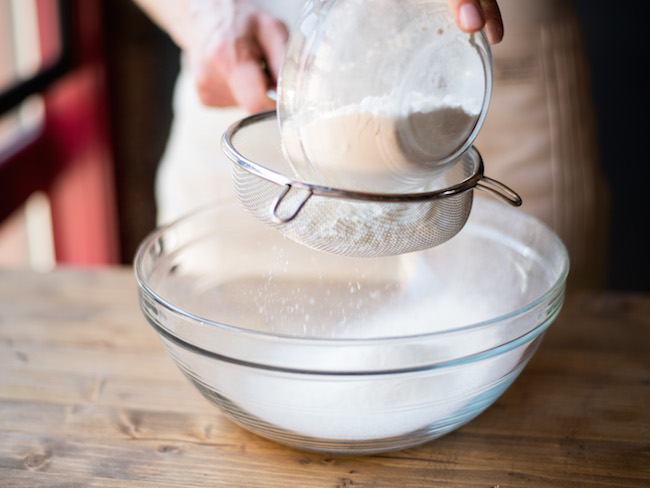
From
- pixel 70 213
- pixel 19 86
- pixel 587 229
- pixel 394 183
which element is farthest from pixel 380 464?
pixel 70 213

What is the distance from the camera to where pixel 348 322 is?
75 centimetres

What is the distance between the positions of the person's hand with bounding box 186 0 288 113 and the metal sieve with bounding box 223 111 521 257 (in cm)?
12

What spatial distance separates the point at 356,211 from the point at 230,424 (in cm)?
23

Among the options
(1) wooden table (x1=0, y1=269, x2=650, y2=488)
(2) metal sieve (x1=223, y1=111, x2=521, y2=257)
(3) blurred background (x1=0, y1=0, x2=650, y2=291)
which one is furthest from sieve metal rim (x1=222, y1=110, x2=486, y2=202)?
(3) blurred background (x1=0, y1=0, x2=650, y2=291)

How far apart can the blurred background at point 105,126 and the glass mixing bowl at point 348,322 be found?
3.17ft

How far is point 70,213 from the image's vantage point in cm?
192

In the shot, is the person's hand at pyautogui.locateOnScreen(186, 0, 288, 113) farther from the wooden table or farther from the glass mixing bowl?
the wooden table

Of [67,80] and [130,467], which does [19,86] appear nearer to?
[67,80]

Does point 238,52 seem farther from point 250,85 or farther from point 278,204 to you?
point 278,204

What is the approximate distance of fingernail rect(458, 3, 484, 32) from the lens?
20.0 inches

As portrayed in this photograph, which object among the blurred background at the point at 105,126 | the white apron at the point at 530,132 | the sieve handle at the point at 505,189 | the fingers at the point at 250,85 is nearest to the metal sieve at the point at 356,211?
the sieve handle at the point at 505,189

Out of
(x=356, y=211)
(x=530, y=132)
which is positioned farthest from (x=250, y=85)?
(x=530, y=132)

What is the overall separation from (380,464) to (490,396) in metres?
0.11

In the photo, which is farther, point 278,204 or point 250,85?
point 250,85
